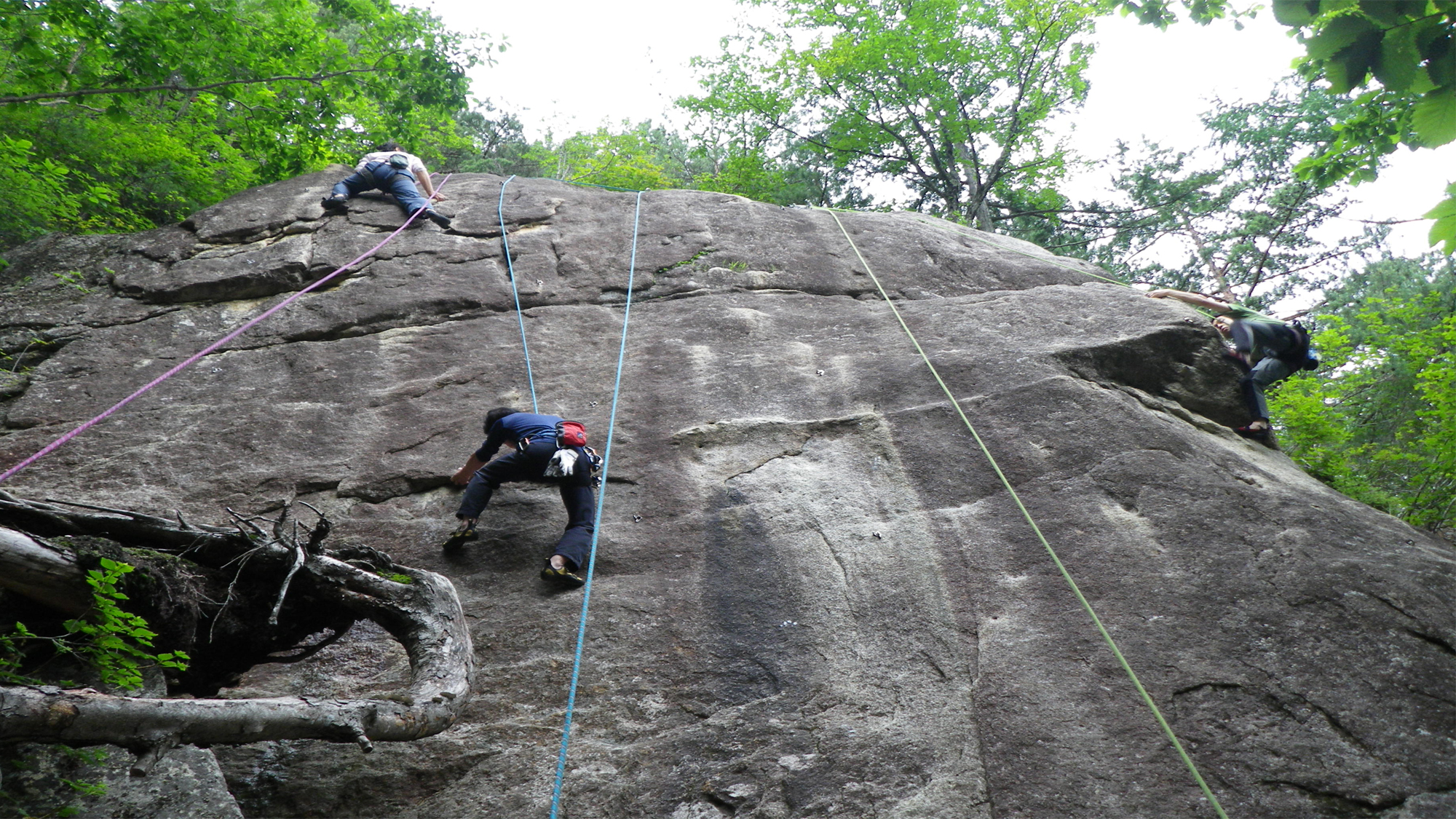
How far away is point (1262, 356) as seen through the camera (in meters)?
6.56

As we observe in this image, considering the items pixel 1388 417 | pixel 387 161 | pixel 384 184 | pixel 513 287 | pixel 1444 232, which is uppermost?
pixel 387 161

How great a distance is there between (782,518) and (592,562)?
122 centimetres

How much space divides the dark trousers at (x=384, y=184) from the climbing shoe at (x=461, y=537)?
205 inches

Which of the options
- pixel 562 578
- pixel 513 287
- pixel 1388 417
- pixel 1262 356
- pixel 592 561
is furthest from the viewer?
pixel 1388 417

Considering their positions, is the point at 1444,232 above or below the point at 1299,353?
above

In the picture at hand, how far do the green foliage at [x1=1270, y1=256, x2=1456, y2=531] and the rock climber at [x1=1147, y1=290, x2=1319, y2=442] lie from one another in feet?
4.68

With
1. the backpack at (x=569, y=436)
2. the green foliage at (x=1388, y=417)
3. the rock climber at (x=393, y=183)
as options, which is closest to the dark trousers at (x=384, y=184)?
the rock climber at (x=393, y=183)

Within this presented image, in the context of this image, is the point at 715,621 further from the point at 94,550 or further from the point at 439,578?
the point at 94,550

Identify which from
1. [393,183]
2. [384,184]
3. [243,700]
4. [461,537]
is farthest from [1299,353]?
[384,184]

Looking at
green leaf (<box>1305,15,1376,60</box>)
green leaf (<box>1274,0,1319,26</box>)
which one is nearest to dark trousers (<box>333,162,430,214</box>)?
green leaf (<box>1274,0,1319,26</box>)

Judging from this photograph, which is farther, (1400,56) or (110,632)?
(110,632)

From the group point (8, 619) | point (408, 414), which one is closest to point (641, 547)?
point (408, 414)

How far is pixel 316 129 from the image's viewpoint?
9.17m

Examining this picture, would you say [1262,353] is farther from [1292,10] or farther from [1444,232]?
[1444,232]
